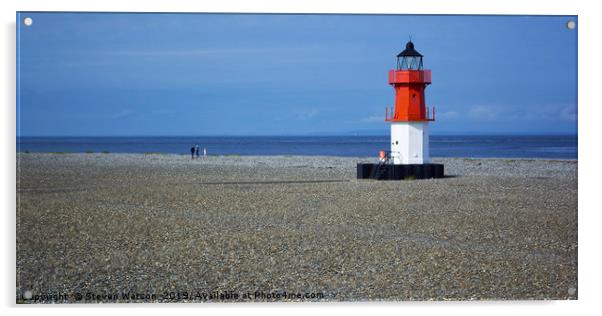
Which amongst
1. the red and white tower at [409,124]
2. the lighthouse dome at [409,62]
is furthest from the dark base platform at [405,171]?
the lighthouse dome at [409,62]

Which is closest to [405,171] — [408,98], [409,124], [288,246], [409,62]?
[409,124]

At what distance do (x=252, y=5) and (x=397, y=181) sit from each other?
285 inches

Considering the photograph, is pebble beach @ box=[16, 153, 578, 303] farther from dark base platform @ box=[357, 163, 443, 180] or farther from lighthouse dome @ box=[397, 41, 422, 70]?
dark base platform @ box=[357, 163, 443, 180]

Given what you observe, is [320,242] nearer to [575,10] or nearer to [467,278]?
[467,278]

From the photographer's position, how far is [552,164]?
17.7 metres

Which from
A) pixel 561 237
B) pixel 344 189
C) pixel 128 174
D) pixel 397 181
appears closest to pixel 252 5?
pixel 561 237

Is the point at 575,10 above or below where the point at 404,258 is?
above

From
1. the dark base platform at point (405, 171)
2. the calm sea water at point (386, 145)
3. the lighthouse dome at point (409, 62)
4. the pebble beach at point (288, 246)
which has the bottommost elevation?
the pebble beach at point (288, 246)

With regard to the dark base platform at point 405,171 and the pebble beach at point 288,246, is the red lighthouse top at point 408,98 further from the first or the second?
the pebble beach at point 288,246

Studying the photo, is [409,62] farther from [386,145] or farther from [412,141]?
[386,145]

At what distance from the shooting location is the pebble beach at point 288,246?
24.1 ft

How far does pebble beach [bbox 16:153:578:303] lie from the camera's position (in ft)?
24.1

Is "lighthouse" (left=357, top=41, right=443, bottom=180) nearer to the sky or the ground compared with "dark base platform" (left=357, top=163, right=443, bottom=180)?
nearer to the sky

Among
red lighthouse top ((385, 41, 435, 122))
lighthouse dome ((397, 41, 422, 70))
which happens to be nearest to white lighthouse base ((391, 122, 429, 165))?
red lighthouse top ((385, 41, 435, 122))
